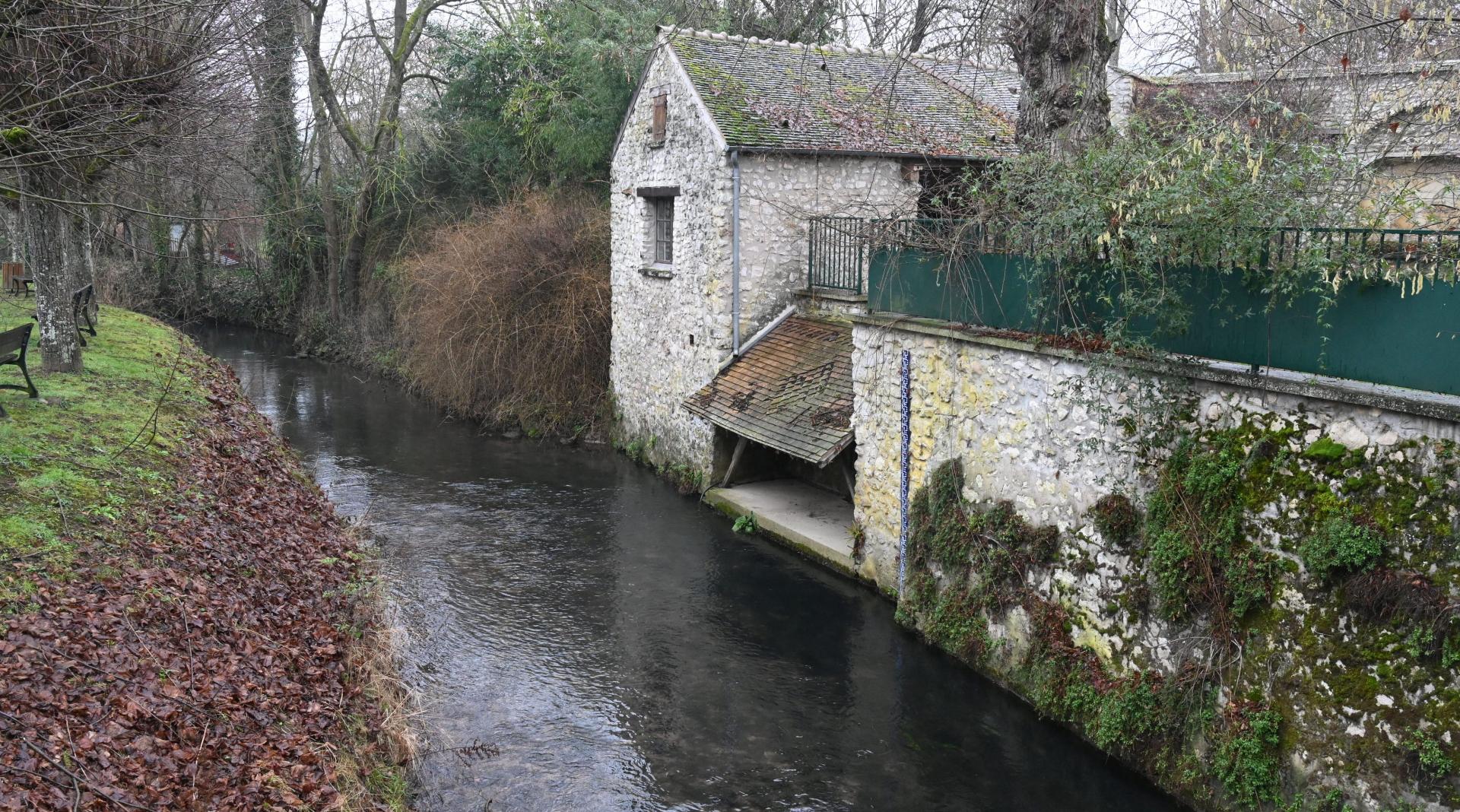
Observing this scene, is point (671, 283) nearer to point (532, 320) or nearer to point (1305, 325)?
point (532, 320)

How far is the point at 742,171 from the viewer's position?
14664mm

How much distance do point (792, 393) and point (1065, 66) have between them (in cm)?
537

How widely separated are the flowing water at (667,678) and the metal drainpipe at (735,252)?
2.63 meters

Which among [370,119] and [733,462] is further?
[370,119]

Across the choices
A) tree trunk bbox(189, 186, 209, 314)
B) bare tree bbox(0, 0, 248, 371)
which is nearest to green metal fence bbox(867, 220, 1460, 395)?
bare tree bbox(0, 0, 248, 371)

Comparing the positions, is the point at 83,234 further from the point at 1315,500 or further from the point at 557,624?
the point at 1315,500

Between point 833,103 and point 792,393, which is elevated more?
point 833,103

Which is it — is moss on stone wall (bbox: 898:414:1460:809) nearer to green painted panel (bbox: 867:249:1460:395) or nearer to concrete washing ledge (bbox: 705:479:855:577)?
green painted panel (bbox: 867:249:1460:395)

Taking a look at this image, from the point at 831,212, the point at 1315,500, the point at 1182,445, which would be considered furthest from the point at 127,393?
the point at 1315,500

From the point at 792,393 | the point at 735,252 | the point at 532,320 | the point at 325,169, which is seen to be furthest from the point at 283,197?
the point at 792,393

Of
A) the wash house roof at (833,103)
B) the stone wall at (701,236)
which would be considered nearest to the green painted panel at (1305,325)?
the stone wall at (701,236)

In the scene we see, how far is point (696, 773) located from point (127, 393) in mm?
8267

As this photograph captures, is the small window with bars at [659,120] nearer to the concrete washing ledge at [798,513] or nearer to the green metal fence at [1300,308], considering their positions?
the concrete washing ledge at [798,513]

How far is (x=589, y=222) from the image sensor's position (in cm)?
2036
